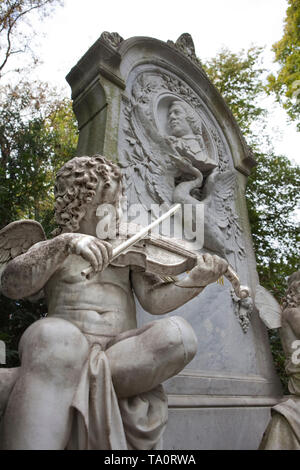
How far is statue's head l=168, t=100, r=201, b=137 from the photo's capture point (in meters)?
4.31

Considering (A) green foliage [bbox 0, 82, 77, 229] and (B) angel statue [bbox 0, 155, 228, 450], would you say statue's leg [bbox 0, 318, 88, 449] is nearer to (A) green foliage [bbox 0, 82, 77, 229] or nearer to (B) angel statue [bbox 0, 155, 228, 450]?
(B) angel statue [bbox 0, 155, 228, 450]

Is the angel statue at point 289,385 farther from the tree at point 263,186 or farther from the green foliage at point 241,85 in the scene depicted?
the green foliage at point 241,85

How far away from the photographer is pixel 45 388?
141 cm

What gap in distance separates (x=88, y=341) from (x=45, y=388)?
33 cm

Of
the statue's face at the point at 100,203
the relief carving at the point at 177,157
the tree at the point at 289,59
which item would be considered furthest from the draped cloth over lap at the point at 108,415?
the tree at the point at 289,59

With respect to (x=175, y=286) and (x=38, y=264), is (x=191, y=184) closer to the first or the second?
(x=175, y=286)

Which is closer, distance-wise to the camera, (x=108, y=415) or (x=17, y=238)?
(x=108, y=415)

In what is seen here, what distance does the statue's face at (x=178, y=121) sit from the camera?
429 cm

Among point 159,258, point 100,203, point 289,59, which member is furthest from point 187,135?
point 289,59

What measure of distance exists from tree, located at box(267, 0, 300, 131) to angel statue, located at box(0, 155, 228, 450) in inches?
264

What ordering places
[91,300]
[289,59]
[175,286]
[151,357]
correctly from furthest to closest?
[289,59], [175,286], [91,300], [151,357]

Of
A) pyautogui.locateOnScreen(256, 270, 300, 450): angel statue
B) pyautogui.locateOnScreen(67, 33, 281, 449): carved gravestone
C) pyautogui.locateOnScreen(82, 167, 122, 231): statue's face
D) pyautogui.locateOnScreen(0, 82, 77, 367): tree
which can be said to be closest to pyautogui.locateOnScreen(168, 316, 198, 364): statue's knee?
pyautogui.locateOnScreen(82, 167, 122, 231): statue's face

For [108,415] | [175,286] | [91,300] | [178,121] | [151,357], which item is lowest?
[108,415]

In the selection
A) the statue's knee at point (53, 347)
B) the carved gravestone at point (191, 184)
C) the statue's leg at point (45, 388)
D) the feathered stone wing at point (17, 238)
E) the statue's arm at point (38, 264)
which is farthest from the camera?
the carved gravestone at point (191, 184)
